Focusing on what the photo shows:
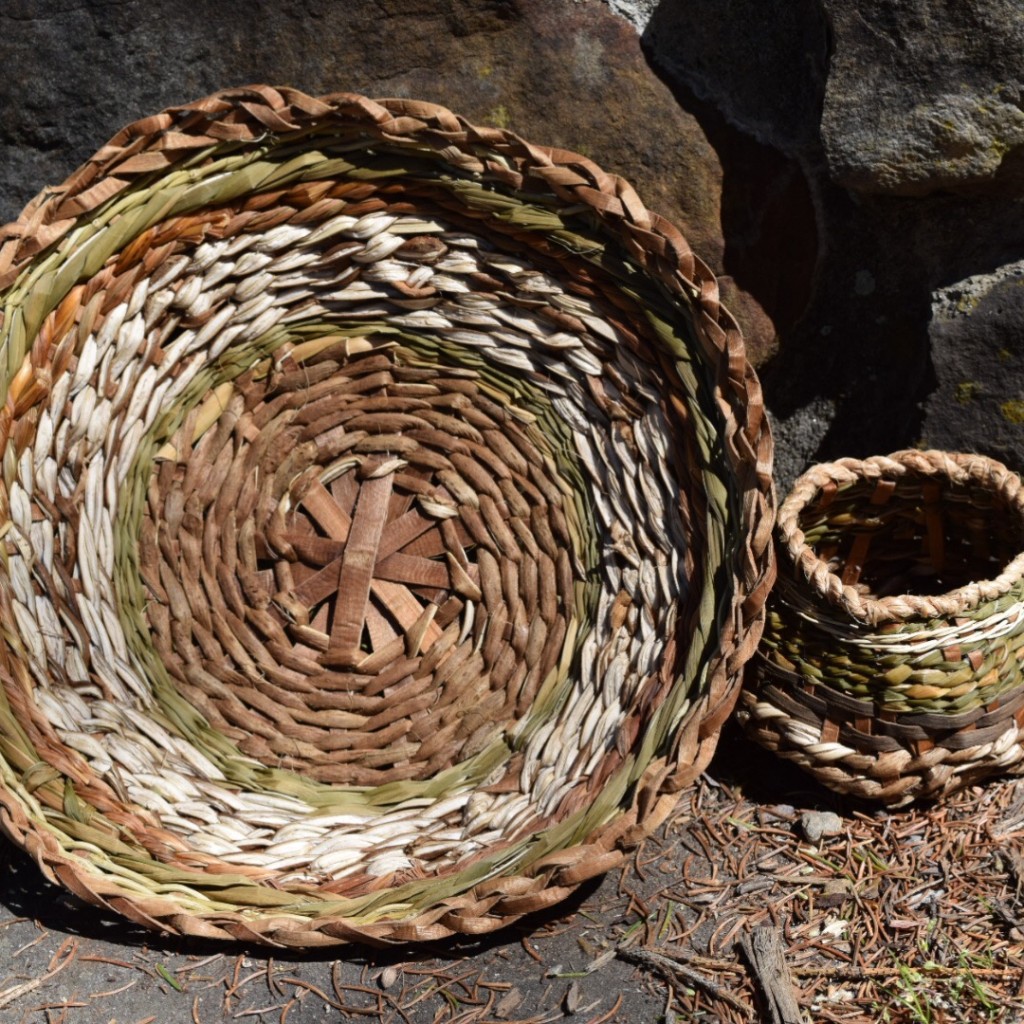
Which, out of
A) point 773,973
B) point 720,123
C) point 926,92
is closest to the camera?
point 773,973

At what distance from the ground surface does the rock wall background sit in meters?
0.55

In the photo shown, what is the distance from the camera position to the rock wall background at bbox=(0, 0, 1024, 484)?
4.95 ft

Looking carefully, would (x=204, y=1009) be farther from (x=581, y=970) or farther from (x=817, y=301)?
Answer: (x=817, y=301)

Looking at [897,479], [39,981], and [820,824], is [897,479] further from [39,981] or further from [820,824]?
[39,981]

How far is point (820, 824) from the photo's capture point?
147 cm

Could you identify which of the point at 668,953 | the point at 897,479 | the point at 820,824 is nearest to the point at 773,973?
the point at 668,953

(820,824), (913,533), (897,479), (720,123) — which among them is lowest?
(820,824)

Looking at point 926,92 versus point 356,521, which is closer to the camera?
point 926,92

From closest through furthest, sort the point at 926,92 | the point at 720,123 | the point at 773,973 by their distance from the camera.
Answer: the point at 773,973
the point at 926,92
the point at 720,123

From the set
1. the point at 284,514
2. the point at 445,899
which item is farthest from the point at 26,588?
the point at 445,899

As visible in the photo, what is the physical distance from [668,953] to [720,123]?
3.38 feet

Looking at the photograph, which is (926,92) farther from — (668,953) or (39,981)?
(39,981)

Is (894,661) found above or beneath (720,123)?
beneath

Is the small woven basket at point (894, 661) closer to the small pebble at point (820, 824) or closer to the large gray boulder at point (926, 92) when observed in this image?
the small pebble at point (820, 824)
